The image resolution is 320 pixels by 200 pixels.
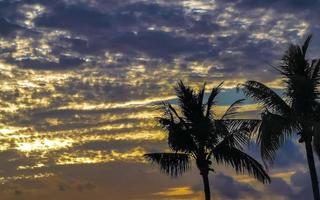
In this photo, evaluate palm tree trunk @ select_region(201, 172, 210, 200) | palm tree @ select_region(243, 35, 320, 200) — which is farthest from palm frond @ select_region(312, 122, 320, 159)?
palm tree trunk @ select_region(201, 172, 210, 200)

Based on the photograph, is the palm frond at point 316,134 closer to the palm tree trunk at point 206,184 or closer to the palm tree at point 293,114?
the palm tree at point 293,114

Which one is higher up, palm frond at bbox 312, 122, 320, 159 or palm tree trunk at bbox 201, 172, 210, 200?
palm frond at bbox 312, 122, 320, 159

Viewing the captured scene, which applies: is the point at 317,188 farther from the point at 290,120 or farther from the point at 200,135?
the point at 200,135

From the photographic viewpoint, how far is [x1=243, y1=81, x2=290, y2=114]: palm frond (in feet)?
129

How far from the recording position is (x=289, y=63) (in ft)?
132

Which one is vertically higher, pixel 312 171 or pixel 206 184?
pixel 312 171

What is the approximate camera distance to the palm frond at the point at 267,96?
3934cm

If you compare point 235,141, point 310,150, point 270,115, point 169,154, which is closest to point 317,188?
point 310,150

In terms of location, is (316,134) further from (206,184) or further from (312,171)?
(206,184)

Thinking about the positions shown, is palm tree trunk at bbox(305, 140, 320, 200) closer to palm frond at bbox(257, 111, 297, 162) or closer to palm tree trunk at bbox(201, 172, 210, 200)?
palm frond at bbox(257, 111, 297, 162)

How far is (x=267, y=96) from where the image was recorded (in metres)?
39.8

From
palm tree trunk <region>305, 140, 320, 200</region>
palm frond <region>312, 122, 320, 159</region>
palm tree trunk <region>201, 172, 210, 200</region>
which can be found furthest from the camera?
palm tree trunk <region>201, 172, 210, 200</region>

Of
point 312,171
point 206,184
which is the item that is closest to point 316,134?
point 312,171

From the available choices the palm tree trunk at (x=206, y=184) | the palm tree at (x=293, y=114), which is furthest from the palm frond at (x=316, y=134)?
the palm tree trunk at (x=206, y=184)
